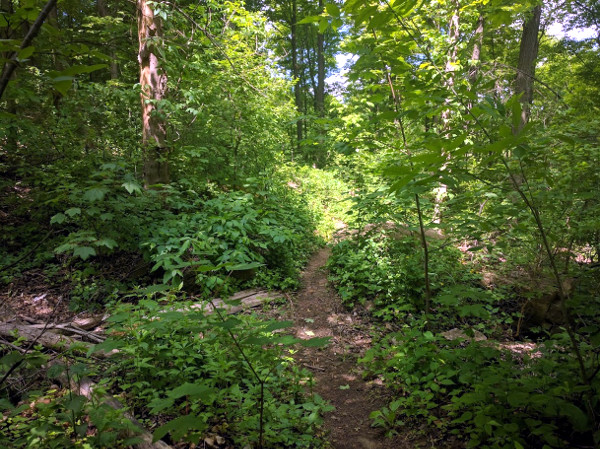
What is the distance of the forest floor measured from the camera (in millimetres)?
2613

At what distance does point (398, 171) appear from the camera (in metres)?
1.70

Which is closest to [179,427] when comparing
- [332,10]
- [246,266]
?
[246,266]

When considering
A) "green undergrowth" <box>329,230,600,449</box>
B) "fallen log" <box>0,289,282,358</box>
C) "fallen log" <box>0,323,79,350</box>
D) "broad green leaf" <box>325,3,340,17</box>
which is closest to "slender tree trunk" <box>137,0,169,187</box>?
"fallen log" <box>0,289,282,358</box>

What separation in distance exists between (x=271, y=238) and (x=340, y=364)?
283 cm

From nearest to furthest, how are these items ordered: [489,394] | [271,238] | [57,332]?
[489,394] → [57,332] → [271,238]

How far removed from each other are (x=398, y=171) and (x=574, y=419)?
176 centimetres

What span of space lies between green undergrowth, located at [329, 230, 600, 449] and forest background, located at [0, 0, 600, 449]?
2 cm

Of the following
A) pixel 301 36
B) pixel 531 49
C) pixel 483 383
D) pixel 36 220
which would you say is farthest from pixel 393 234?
pixel 301 36

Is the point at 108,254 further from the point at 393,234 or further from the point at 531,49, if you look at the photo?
the point at 531,49

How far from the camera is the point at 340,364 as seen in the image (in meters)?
3.71

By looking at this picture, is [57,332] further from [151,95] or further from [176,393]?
[151,95]

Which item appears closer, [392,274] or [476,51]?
[392,274]

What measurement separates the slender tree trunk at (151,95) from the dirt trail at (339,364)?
3547 millimetres

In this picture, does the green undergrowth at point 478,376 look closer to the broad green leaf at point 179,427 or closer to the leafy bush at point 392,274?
the leafy bush at point 392,274
